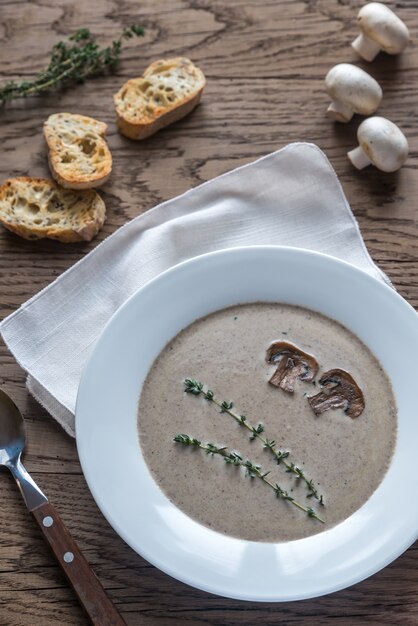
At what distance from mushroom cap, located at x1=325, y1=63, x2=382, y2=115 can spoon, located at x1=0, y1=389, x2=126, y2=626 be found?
1.22m

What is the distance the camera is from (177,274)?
7.00 ft

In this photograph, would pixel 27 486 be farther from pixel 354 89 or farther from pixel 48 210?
pixel 354 89

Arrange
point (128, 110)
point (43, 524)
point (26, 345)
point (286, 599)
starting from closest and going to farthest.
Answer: point (286, 599), point (43, 524), point (26, 345), point (128, 110)

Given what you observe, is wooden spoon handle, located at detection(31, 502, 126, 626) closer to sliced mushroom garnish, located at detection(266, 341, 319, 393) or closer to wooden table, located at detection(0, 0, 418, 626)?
wooden table, located at detection(0, 0, 418, 626)

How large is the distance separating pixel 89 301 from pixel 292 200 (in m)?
0.62

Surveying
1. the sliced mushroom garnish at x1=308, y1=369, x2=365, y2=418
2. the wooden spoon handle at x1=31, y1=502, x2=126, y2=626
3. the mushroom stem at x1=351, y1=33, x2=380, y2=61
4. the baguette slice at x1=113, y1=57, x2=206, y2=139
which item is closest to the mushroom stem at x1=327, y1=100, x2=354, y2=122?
the mushroom stem at x1=351, y1=33, x2=380, y2=61

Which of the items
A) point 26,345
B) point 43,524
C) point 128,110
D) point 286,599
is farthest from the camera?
point 128,110

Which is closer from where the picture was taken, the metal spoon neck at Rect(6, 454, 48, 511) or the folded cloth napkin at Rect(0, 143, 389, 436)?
the metal spoon neck at Rect(6, 454, 48, 511)

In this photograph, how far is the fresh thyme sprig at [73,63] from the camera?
8.17 ft

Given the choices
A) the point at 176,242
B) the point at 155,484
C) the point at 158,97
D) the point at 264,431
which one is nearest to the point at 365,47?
the point at 158,97

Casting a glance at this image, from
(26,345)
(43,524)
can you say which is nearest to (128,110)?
(26,345)

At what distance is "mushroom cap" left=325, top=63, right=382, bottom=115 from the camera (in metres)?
2.39

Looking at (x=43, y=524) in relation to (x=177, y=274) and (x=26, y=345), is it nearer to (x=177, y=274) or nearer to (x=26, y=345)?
(x=26, y=345)

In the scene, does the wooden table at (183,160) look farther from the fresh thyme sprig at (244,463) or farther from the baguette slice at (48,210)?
the fresh thyme sprig at (244,463)
